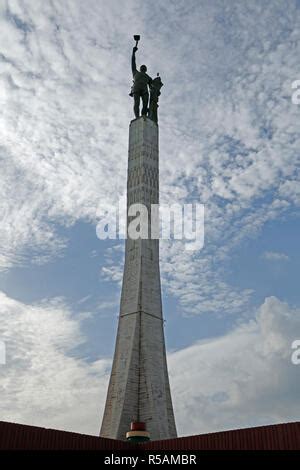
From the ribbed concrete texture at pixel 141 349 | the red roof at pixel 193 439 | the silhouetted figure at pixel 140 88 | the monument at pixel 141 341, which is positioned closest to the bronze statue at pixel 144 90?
the silhouetted figure at pixel 140 88

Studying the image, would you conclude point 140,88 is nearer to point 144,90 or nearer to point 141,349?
point 144,90

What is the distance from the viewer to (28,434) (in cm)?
2417

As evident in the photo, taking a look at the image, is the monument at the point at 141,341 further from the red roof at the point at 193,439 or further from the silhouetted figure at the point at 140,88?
the red roof at the point at 193,439


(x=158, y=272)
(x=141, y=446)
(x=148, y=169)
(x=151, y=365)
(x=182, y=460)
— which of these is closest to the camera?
(x=182, y=460)

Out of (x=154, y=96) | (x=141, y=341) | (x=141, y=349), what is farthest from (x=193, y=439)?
(x=154, y=96)

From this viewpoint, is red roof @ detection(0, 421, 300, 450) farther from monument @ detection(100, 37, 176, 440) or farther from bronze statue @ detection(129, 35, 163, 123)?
bronze statue @ detection(129, 35, 163, 123)

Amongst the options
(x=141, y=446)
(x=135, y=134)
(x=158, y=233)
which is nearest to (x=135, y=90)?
(x=135, y=134)

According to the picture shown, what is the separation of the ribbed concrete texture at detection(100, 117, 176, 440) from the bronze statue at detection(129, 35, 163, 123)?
575 cm

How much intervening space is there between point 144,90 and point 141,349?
21.8 metres

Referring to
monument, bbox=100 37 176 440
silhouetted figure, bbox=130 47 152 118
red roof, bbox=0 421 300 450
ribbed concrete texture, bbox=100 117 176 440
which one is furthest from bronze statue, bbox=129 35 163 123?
red roof, bbox=0 421 300 450

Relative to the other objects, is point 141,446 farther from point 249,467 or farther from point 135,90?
point 135,90

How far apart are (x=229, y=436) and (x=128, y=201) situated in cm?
2320

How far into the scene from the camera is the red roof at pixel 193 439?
22922mm

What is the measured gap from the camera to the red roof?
22.9m
